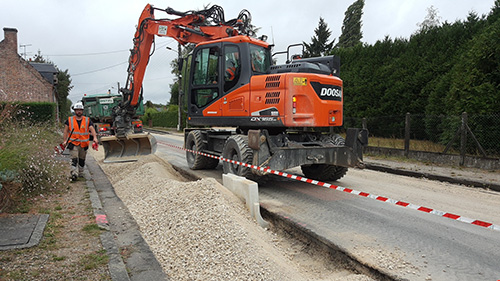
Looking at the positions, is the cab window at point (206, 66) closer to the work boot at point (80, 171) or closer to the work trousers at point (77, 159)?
the work trousers at point (77, 159)

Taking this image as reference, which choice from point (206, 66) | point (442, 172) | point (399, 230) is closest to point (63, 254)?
point (399, 230)

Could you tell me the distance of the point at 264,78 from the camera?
23.8 ft

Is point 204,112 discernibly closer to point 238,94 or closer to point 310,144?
point 238,94

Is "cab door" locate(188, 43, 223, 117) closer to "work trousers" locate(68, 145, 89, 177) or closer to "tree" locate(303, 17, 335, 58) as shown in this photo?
"work trousers" locate(68, 145, 89, 177)

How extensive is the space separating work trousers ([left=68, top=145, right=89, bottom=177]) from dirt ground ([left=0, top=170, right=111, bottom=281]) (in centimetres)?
234

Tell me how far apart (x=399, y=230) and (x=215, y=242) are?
2.47 metres

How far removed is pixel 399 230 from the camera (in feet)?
16.0

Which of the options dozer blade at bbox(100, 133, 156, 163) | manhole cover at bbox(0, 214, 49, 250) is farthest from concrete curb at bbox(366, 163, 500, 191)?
manhole cover at bbox(0, 214, 49, 250)

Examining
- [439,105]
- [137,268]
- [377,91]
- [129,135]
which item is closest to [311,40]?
[377,91]

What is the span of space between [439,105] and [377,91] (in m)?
3.09

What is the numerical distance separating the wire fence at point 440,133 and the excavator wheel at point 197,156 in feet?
21.1

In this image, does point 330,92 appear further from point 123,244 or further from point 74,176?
point 74,176

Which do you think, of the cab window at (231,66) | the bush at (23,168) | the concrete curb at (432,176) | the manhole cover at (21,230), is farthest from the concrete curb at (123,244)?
the concrete curb at (432,176)

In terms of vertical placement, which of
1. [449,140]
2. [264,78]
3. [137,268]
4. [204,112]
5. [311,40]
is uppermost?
[311,40]
